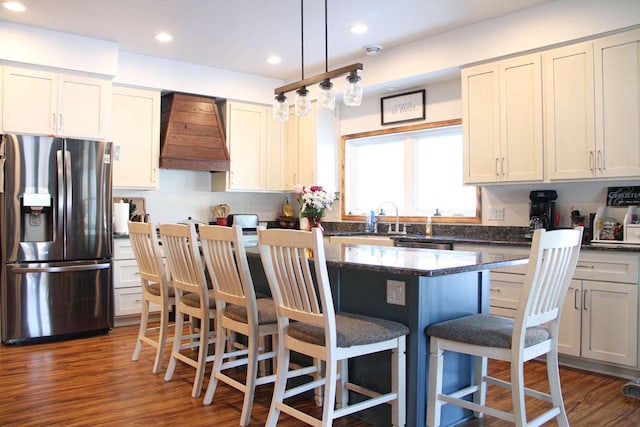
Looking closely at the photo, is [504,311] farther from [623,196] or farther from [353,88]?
[353,88]

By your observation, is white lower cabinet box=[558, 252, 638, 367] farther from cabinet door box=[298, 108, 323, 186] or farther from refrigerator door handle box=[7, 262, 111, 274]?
refrigerator door handle box=[7, 262, 111, 274]

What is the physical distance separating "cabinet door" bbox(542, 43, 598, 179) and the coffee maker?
0.29 m

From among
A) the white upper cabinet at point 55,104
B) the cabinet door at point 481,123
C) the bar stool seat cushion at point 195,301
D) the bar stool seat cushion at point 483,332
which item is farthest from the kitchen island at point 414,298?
the white upper cabinet at point 55,104

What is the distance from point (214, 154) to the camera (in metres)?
5.55

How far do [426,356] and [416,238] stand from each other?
87.3 inches

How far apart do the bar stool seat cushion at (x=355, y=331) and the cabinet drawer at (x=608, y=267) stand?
1.81 m

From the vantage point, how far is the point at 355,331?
2.16m

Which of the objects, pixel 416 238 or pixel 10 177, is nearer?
pixel 10 177

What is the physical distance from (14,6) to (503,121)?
382 cm

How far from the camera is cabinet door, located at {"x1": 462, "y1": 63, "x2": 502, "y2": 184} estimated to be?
4078 mm

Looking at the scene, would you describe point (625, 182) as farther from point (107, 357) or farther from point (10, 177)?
point (10, 177)

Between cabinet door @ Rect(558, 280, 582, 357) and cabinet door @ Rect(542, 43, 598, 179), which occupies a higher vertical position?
cabinet door @ Rect(542, 43, 598, 179)

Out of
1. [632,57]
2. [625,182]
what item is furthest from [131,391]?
[632,57]

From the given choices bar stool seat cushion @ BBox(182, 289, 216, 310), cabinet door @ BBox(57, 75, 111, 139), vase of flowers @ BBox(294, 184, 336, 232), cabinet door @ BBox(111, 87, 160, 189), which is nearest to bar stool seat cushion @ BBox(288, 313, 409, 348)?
bar stool seat cushion @ BBox(182, 289, 216, 310)
